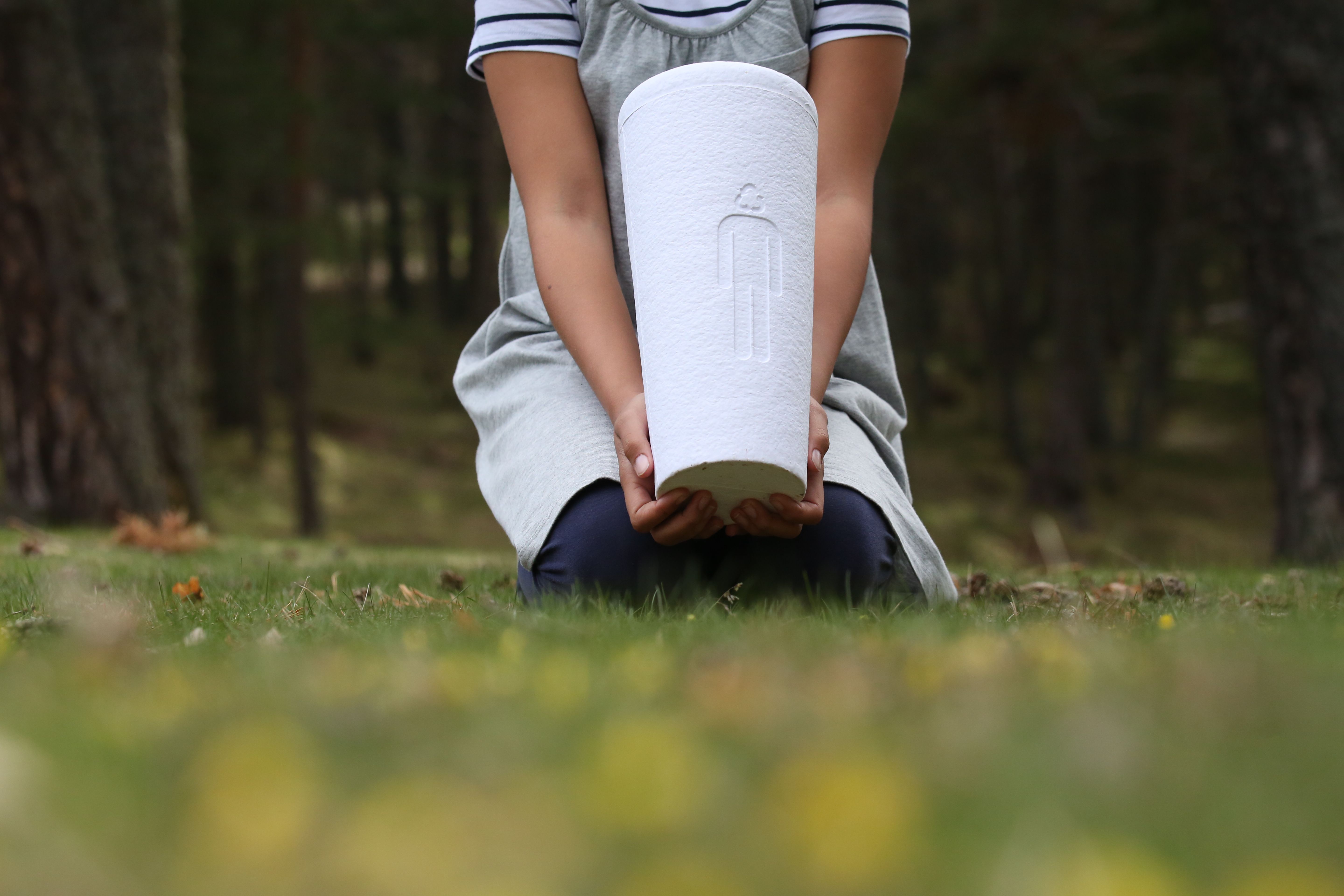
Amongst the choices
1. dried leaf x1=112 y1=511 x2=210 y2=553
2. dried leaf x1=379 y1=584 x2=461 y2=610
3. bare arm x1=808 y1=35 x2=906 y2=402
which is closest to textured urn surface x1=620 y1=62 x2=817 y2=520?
bare arm x1=808 y1=35 x2=906 y2=402

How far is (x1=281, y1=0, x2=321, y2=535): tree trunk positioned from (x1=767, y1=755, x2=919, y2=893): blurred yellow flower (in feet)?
36.5

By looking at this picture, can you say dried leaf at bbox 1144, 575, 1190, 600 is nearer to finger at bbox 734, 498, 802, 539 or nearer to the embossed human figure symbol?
finger at bbox 734, 498, 802, 539

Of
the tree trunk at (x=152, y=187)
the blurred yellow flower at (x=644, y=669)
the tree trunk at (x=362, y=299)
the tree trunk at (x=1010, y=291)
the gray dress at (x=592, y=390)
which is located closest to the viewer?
the blurred yellow flower at (x=644, y=669)

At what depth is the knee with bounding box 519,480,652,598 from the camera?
98.9 inches

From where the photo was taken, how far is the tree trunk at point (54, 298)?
242 inches

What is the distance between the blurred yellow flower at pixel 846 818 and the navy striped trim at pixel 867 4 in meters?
2.33

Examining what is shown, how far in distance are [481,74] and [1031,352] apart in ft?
82.8

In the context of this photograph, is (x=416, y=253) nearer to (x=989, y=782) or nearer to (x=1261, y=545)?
(x=1261, y=545)

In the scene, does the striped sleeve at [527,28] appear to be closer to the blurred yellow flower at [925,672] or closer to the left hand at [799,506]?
the left hand at [799,506]

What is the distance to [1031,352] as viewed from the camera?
26766 mm

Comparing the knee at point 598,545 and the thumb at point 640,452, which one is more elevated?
the thumb at point 640,452

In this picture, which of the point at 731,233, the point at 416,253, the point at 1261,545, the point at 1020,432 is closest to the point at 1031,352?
the point at 1020,432

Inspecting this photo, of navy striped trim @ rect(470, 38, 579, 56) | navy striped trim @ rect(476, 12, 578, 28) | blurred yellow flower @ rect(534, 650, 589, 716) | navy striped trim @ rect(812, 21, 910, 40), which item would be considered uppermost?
navy striped trim @ rect(476, 12, 578, 28)

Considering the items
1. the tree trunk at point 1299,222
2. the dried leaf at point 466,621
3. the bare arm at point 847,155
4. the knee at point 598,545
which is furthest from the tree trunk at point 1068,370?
the dried leaf at point 466,621
